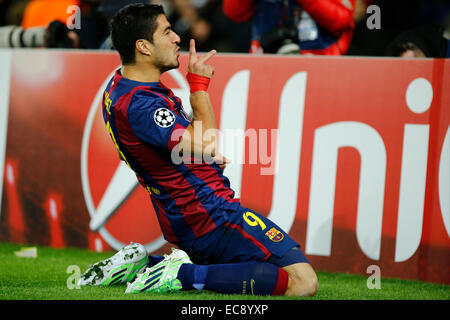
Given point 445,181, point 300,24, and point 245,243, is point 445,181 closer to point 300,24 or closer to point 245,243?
point 245,243

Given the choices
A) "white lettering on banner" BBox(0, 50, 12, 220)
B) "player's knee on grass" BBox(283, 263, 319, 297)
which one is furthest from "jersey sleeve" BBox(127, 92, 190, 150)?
"white lettering on banner" BBox(0, 50, 12, 220)

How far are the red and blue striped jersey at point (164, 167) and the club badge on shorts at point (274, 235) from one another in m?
0.25

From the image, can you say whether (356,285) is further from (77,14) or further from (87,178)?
(77,14)

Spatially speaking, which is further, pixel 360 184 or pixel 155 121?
pixel 360 184

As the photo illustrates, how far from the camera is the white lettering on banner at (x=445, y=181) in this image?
5.01m

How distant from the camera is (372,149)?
5270 mm

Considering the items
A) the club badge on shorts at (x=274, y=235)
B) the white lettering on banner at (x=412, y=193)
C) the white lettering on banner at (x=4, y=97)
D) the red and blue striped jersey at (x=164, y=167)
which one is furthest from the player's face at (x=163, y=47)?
the white lettering on banner at (x=4, y=97)

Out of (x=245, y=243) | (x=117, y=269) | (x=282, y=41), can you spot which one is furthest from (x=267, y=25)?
(x=117, y=269)

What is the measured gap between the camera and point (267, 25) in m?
6.37

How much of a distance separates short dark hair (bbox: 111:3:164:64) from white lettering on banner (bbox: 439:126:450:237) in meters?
2.26

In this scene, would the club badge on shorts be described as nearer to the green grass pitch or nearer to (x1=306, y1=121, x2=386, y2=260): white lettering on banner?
the green grass pitch

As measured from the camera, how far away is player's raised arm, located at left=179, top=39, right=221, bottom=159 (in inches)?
151

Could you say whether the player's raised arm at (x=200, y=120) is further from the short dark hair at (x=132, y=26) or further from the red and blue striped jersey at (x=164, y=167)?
the short dark hair at (x=132, y=26)

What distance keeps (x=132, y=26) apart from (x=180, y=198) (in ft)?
3.34
